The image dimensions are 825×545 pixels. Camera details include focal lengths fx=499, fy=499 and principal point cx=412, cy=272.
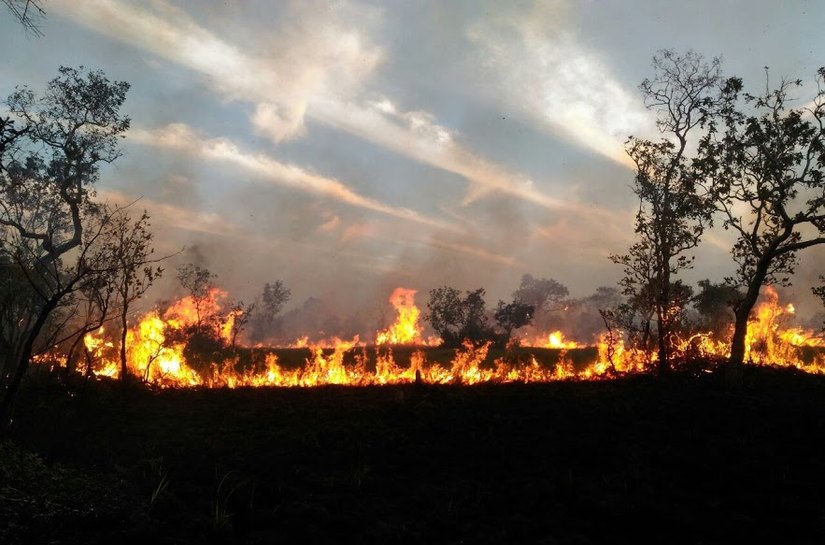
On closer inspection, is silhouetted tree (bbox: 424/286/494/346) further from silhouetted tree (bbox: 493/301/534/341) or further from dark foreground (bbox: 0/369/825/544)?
dark foreground (bbox: 0/369/825/544)

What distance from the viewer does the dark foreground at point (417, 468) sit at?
8.54 metres

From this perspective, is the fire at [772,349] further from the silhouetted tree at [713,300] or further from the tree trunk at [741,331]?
the silhouetted tree at [713,300]

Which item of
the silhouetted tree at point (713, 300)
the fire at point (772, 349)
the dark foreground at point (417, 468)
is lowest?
the dark foreground at point (417, 468)

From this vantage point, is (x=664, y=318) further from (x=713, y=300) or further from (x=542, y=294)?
(x=542, y=294)

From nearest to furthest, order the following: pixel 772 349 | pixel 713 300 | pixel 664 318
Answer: pixel 664 318, pixel 772 349, pixel 713 300

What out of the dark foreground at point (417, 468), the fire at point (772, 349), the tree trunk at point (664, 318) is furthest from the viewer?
the fire at point (772, 349)

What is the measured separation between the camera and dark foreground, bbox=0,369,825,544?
8.54 m

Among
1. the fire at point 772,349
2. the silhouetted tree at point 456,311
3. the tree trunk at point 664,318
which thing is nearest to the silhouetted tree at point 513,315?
the silhouetted tree at point 456,311

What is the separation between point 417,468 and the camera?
1220cm

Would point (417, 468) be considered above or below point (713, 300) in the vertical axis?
below

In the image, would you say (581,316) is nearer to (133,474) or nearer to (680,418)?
(680,418)

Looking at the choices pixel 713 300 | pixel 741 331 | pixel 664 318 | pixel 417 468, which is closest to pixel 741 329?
pixel 741 331

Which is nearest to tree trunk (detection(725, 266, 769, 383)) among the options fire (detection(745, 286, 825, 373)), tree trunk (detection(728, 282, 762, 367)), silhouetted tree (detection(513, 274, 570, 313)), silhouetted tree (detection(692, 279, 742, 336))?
tree trunk (detection(728, 282, 762, 367))

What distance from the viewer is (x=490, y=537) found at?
845 centimetres
